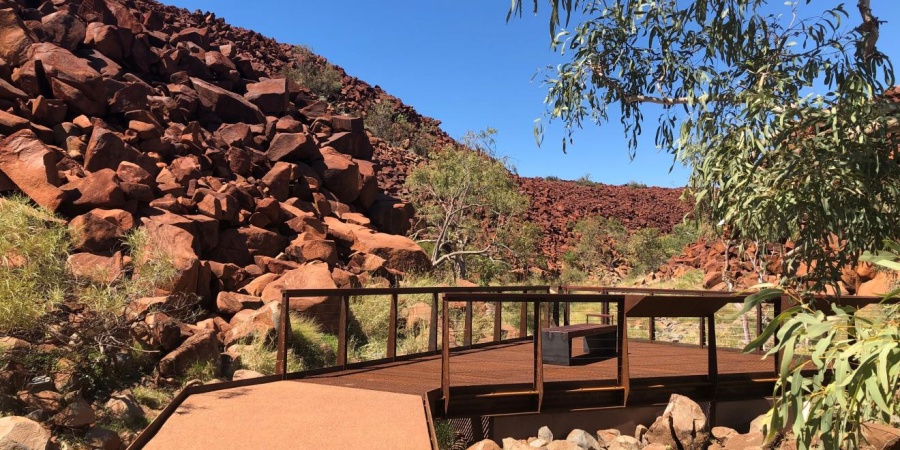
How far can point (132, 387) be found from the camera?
7566 millimetres

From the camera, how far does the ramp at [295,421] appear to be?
4.61 m

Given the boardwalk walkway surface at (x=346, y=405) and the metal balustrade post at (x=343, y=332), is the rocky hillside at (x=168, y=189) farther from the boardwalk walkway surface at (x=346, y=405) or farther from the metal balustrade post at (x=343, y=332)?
the metal balustrade post at (x=343, y=332)

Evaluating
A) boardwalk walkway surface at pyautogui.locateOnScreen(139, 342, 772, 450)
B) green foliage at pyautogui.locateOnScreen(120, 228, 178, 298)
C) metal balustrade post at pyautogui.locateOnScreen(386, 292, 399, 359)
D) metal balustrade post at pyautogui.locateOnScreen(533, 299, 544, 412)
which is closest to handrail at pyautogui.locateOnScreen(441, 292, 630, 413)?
metal balustrade post at pyautogui.locateOnScreen(533, 299, 544, 412)

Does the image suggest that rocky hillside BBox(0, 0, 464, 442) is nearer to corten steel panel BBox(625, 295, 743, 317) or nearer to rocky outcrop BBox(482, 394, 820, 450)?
rocky outcrop BBox(482, 394, 820, 450)

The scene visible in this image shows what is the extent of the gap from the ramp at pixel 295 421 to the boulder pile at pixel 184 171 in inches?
113

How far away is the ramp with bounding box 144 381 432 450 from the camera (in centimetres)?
461

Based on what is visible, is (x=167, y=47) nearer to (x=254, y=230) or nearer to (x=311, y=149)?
(x=311, y=149)

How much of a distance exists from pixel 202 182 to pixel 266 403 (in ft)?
39.1

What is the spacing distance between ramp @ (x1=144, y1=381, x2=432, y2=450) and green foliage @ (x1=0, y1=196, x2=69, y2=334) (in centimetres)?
256

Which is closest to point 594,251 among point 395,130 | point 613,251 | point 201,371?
point 613,251

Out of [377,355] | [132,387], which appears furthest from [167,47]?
[132,387]

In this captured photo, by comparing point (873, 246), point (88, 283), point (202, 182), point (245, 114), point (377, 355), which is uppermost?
point (245, 114)

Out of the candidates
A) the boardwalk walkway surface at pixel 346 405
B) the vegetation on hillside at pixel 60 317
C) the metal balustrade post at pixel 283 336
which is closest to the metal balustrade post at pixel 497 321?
the boardwalk walkway surface at pixel 346 405

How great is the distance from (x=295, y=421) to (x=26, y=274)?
14.4ft
